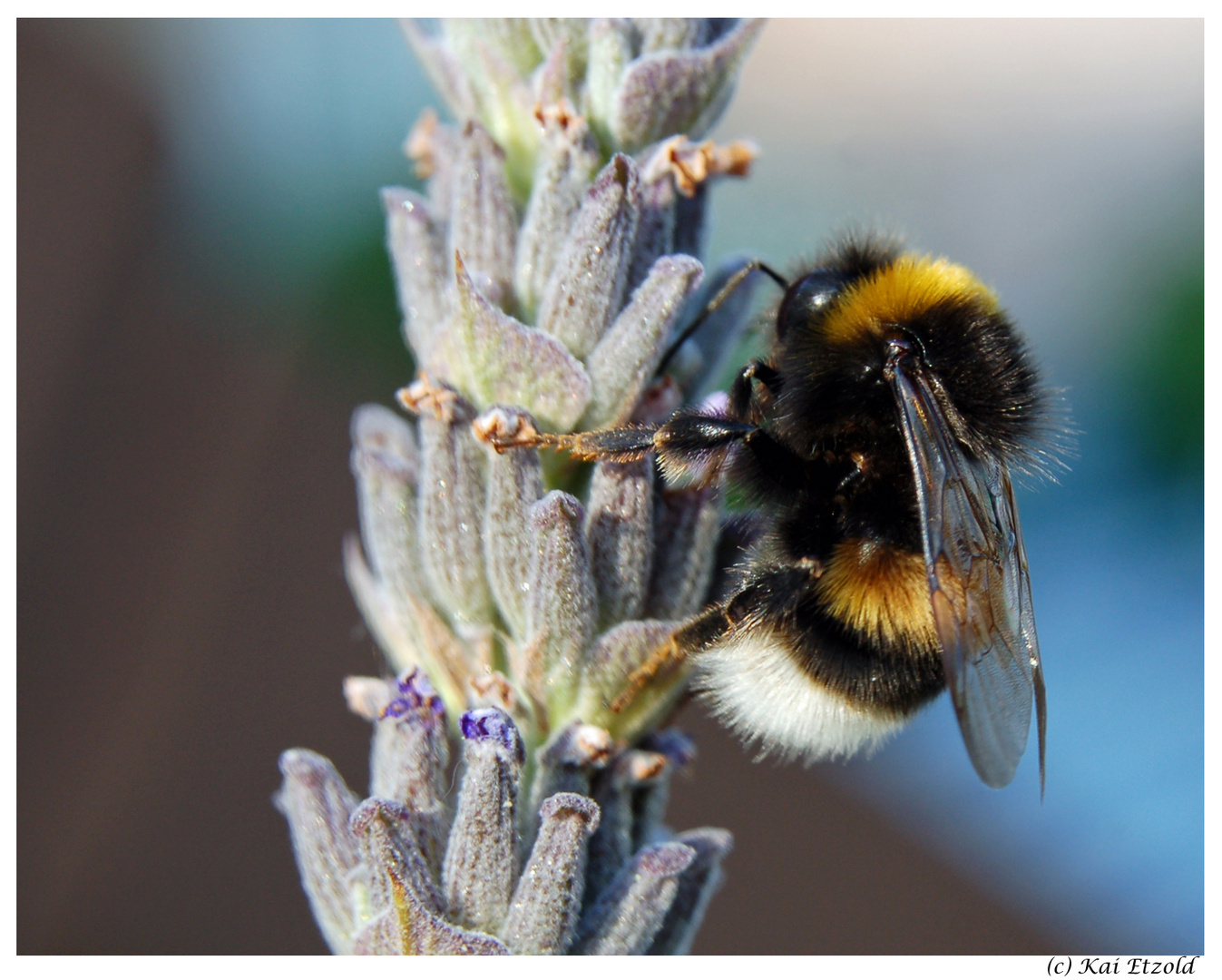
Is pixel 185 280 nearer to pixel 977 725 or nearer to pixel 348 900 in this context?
pixel 348 900

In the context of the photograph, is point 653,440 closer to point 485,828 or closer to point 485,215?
point 485,215

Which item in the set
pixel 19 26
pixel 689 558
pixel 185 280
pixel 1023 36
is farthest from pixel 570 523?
pixel 185 280

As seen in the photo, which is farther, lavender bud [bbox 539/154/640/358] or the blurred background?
the blurred background

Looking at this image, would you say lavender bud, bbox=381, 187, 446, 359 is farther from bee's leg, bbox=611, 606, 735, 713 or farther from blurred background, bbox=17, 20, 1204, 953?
blurred background, bbox=17, 20, 1204, 953

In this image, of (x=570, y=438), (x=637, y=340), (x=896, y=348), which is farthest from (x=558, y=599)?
(x=896, y=348)

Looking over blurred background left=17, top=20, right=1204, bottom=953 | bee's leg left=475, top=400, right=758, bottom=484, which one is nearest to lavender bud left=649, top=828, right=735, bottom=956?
bee's leg left=475, top=400, right=758, bottom=484
